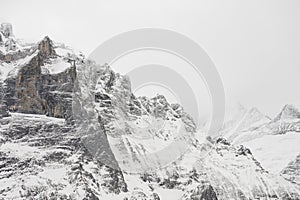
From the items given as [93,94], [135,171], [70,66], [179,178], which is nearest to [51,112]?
[70,66]

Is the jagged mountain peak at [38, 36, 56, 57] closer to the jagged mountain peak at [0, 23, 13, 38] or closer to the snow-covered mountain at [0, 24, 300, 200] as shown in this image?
the snow-covered mountain at [0, 24, 300, 200]

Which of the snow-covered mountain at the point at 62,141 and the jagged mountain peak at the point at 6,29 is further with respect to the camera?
the jagged mountain peak at the point at 6,29

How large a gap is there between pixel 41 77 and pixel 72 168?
102ft

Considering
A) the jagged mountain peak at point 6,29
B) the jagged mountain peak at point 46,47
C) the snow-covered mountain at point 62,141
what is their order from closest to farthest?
the snow-covered mountain at point 62,141 → the jagged mountain peak at point 46,47 → the jagged mountain peak at point 6,29

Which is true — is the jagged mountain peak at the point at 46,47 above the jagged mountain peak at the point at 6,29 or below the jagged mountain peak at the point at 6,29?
below

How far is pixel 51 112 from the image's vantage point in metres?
152

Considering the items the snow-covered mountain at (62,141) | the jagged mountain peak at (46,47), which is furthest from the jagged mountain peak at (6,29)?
the jagged mountain peak at (46,47)

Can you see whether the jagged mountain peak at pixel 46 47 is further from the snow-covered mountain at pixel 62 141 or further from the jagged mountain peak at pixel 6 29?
the jagged mountain peak at pixel 6 29

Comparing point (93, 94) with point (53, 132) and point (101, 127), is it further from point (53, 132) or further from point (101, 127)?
point (53, 132)

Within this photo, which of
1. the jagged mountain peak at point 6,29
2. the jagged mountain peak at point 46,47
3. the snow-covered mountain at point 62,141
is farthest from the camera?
the jagged mountain peak at point 6,29

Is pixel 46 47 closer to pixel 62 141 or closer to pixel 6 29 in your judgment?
pixel 6 29

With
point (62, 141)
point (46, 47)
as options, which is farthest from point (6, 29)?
point (62, 141)

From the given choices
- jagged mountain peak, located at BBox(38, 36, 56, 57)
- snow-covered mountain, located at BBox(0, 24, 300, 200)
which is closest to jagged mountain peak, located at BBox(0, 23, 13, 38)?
snow-covered mountain, located at BBox(0, 24, 300, 200)

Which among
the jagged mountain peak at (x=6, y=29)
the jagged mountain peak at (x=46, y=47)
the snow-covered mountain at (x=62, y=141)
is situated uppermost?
the jagged mountain peak at (x=6, y=29)
